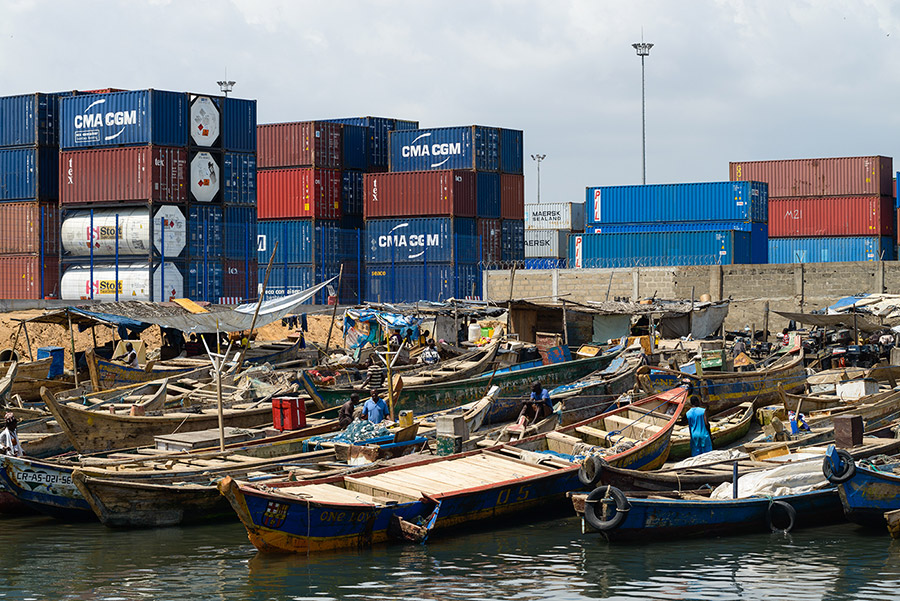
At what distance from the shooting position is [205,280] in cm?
4638

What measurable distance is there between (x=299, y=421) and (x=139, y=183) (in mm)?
25656

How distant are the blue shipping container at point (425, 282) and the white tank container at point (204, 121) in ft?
37.3

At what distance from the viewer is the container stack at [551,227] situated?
273 feet

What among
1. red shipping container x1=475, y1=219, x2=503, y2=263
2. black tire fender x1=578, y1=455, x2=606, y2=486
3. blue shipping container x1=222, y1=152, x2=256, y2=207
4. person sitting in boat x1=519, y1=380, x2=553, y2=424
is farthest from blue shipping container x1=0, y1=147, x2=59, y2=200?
black tire fender x1=578, y1=455, x2=606, y2=486

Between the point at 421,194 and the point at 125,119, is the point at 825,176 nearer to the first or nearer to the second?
the point at 421,194

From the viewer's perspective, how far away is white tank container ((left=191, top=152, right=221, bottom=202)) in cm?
4631

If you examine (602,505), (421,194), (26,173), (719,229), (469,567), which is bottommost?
(469,567)

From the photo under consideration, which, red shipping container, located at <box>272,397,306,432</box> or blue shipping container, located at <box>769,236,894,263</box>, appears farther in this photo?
blue shipping container, located at <box>769,236,894,263</box>

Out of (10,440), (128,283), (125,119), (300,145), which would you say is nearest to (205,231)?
(128,283)

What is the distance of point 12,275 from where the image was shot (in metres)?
47.5

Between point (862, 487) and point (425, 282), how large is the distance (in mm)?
38456

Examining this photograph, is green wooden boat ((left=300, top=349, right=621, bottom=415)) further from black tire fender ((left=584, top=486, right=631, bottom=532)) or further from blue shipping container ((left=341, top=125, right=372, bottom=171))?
blue shipping container ((left=341, top=125, right=372, bottom=171))

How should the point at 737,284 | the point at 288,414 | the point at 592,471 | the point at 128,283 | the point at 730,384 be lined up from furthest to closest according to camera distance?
the point at 737,284
the point at 128,283
the point at 730,384
the point at 288,414
the point at 592,471

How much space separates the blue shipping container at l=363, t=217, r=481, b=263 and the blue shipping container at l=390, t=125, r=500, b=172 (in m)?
3.21
